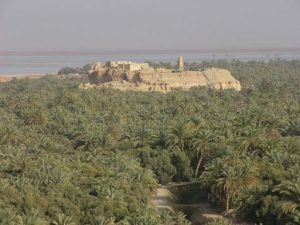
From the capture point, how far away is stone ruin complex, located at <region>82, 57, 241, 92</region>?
3575 inches

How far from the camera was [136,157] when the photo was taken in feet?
155

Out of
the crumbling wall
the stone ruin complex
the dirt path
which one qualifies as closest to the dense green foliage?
the dirt path

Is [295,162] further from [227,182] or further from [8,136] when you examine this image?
[8,136]

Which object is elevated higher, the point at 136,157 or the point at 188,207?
the point at 136,157

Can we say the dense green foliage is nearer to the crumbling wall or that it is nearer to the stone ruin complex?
the stone ruin complex

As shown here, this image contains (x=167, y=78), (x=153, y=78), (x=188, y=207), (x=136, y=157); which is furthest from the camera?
(x=167, y=78)

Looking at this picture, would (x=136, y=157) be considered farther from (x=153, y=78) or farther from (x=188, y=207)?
(x=153, y=78)

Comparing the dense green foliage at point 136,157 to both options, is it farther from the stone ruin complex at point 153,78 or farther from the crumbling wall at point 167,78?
the crumbling wall at point 167,78

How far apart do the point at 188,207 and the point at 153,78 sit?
168 ft

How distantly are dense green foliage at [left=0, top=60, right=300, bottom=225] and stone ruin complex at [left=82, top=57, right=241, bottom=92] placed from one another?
44.6ft

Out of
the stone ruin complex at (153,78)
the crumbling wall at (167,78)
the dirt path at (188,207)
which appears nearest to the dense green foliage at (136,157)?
the dirt path at (188,207)

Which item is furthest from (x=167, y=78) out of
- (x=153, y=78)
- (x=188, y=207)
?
(x=188, y=207)

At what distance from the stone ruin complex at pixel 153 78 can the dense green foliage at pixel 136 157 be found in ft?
44.6

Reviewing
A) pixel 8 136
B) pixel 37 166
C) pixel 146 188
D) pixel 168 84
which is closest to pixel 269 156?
pixel 146 188
